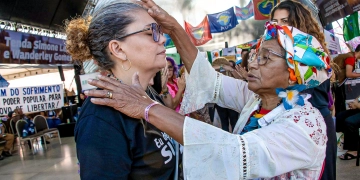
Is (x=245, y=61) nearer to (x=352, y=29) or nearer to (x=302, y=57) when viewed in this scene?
(x=302, y=57)

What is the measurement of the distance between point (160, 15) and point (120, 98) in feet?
2.25

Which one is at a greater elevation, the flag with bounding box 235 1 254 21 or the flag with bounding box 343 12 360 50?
the flag with bounding box 235 1 254 21

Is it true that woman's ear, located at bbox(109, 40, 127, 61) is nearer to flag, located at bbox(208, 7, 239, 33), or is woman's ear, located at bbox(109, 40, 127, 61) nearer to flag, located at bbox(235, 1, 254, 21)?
flag, located at bbox(208, 7, 239, 33)

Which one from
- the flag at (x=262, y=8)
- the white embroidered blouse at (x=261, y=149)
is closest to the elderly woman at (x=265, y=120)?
the white embroidered blouse at (x=261, y=149)

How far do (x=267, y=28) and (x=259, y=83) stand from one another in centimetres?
31

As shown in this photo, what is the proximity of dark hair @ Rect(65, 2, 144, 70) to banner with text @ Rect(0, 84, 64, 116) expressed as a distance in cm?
866

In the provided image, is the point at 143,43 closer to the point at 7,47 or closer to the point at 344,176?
the point at 344,176

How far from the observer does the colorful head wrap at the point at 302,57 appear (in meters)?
1.51

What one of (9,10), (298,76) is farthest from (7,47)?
(298,76)

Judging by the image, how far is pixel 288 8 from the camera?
99.7 inches

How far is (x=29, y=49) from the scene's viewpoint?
10367 mm

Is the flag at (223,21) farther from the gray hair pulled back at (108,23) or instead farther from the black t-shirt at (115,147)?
the black t-shirt at (115,147)

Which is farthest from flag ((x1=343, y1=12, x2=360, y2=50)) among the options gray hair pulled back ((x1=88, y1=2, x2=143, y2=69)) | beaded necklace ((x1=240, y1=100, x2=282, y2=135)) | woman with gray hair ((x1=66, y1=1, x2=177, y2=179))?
gray hair pulled back ((x1=88, y1=2, x2=143, y2=69))

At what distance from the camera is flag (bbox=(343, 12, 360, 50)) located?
24.4 feet
